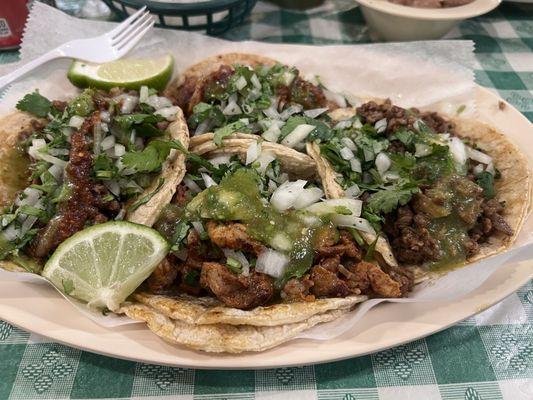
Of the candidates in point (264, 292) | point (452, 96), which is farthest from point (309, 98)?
point (264, 292)

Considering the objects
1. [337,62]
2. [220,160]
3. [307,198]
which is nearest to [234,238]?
[307,198]

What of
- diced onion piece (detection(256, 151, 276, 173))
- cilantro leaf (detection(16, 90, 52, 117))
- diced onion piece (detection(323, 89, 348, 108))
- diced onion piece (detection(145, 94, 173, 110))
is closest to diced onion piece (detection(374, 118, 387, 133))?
diced onion piece (detection(323, 89, 348, 108))

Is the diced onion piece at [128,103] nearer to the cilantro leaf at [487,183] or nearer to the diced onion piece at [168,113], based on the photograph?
the diced onion piece at [168,113]

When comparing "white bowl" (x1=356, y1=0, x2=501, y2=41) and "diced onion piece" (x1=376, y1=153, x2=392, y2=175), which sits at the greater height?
"white bowl" (x1=356, y1=0, x2=501, y2=41)

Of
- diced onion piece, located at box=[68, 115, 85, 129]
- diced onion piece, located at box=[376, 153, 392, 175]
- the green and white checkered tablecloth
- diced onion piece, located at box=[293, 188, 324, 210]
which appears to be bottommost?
the green and white checkered tablecloth

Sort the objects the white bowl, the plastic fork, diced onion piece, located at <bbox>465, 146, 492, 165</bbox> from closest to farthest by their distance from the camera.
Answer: diced onion piece, located at <bbox>465, 146, 492, 165</bbox> < the plastic fork < the white bowl

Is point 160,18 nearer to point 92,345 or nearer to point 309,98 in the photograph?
point 309,98

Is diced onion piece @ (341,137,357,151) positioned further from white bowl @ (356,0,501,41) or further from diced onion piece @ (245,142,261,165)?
white bowl @ (356,0,501,41)

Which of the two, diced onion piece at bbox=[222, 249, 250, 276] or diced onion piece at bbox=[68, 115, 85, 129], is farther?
diced onion piece at bbox=[68, 115, 85, 129]
